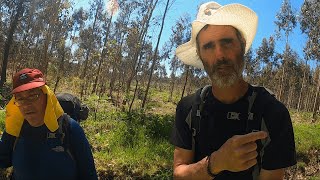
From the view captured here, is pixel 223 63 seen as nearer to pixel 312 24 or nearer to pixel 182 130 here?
pixel 182 130

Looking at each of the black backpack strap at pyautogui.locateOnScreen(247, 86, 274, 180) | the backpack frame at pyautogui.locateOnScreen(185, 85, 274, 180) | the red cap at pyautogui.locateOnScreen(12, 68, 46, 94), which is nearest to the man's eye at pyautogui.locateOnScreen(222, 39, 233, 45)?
the backpack frame at pyautogui.locateOnScreen(185, 85, 274, 180)

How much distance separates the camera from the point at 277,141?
1355mm

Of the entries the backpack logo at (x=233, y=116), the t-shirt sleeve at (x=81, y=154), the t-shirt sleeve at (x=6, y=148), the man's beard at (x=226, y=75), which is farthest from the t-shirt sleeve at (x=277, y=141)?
the t-shirt sleeve at (x=6, y=148)

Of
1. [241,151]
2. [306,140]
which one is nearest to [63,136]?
[241,151]

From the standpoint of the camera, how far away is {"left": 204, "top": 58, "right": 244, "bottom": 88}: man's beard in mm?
1530

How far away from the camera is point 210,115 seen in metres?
1.51

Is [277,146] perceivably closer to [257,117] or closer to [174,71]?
[257,117]

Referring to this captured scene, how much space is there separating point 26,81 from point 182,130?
1.19 m

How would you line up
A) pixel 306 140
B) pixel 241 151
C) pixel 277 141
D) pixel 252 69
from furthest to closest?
pixel 252 69, pixel 306 140, pixel 277 141, pixel 241 151

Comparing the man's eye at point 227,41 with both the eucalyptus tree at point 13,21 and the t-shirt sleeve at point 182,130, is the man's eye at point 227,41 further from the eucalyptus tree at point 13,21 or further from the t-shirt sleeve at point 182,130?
the eucalyptus tree at point 13,21

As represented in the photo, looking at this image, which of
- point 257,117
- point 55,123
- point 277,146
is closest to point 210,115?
point 257,117

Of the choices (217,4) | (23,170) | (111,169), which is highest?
(217,4)

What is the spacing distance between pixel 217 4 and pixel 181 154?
82 cm

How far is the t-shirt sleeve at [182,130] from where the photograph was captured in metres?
1.55
